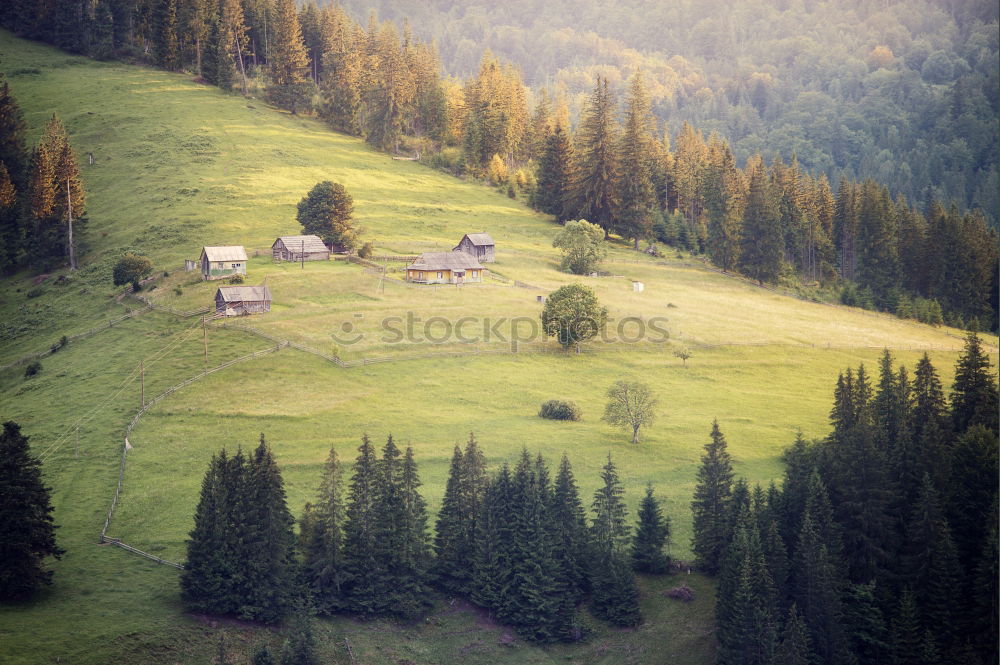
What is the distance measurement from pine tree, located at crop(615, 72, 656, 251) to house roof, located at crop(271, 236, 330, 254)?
5139 cm

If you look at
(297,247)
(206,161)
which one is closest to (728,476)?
(297,247)

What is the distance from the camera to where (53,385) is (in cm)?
8700

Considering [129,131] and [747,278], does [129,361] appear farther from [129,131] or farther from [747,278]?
[747,278]

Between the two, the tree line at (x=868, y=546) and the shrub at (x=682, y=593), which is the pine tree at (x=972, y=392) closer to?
the tree line at (x=868, y=546)

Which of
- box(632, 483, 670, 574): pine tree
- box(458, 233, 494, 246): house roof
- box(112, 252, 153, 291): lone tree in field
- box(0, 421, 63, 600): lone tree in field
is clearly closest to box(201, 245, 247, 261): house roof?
box(112, 252, 153, 291): lone tree in field

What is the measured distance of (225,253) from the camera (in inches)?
4250

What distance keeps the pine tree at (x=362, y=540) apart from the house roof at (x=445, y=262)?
49.4 m

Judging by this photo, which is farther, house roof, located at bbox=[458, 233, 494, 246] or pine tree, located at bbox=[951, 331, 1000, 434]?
house roof, located at bbox=[458, 233, 494, 246]

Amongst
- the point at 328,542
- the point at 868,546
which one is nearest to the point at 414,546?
the point at 328,542

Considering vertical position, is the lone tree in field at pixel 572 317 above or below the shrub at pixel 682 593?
above

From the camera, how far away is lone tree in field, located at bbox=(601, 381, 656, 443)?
82.7 m

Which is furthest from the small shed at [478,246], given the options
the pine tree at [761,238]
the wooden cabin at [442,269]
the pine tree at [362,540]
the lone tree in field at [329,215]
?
the pine tree at [362,540]

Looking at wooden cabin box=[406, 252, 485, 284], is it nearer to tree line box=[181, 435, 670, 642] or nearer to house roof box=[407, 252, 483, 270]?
house roof box=[407, 252, 483, 270]

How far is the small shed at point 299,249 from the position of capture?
116m
